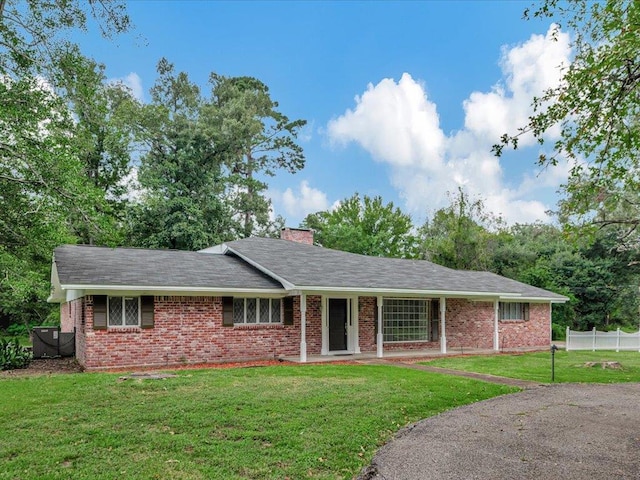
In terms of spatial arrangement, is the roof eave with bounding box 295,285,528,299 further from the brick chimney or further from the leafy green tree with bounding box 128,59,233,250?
the leafy green tree with bounding box 128,59,233,250

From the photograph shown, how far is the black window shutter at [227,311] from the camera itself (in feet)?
48.5

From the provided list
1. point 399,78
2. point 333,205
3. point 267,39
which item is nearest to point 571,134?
point 399,78

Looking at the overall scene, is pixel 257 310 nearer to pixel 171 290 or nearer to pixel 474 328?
pixel 171 290

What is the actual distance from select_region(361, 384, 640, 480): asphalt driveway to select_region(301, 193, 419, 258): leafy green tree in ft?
90.9

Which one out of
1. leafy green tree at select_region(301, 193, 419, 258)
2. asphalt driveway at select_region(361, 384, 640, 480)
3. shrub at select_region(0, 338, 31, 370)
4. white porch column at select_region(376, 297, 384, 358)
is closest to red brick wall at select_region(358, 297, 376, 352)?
→ white porch column at select_region(376, 297, 384, 358)

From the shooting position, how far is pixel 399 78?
2034 centimetres

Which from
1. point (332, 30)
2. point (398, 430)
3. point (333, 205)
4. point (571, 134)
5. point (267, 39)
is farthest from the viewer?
point (333, 205)

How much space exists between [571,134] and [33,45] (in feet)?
35.5

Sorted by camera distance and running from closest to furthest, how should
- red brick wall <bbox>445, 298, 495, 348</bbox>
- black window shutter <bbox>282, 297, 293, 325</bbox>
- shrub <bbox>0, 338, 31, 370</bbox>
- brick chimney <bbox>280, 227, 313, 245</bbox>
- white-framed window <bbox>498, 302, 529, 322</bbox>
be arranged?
shrub <bbox>0, 338, 31, 370</bbox>, black window shutter <bbox>282, 297, 293, 325</bbox>, red brick wall <bbox>445, 298, 495, 348</bbox>, white-framed window <bbox>498, 302, 529, 322</bbox>, brick chimney <bbox>280, 227, 313, 245</bbox>

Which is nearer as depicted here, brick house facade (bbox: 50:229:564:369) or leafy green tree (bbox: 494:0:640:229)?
leafy green tree (bbox: 494:0:640:229)

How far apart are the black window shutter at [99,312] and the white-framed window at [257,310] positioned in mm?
3631

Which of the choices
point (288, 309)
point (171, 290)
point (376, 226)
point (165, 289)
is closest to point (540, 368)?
point (288, 309)

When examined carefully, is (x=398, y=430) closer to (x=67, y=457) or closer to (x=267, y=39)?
(x=67, y=457)

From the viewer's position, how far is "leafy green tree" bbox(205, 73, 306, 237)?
1258 inches
